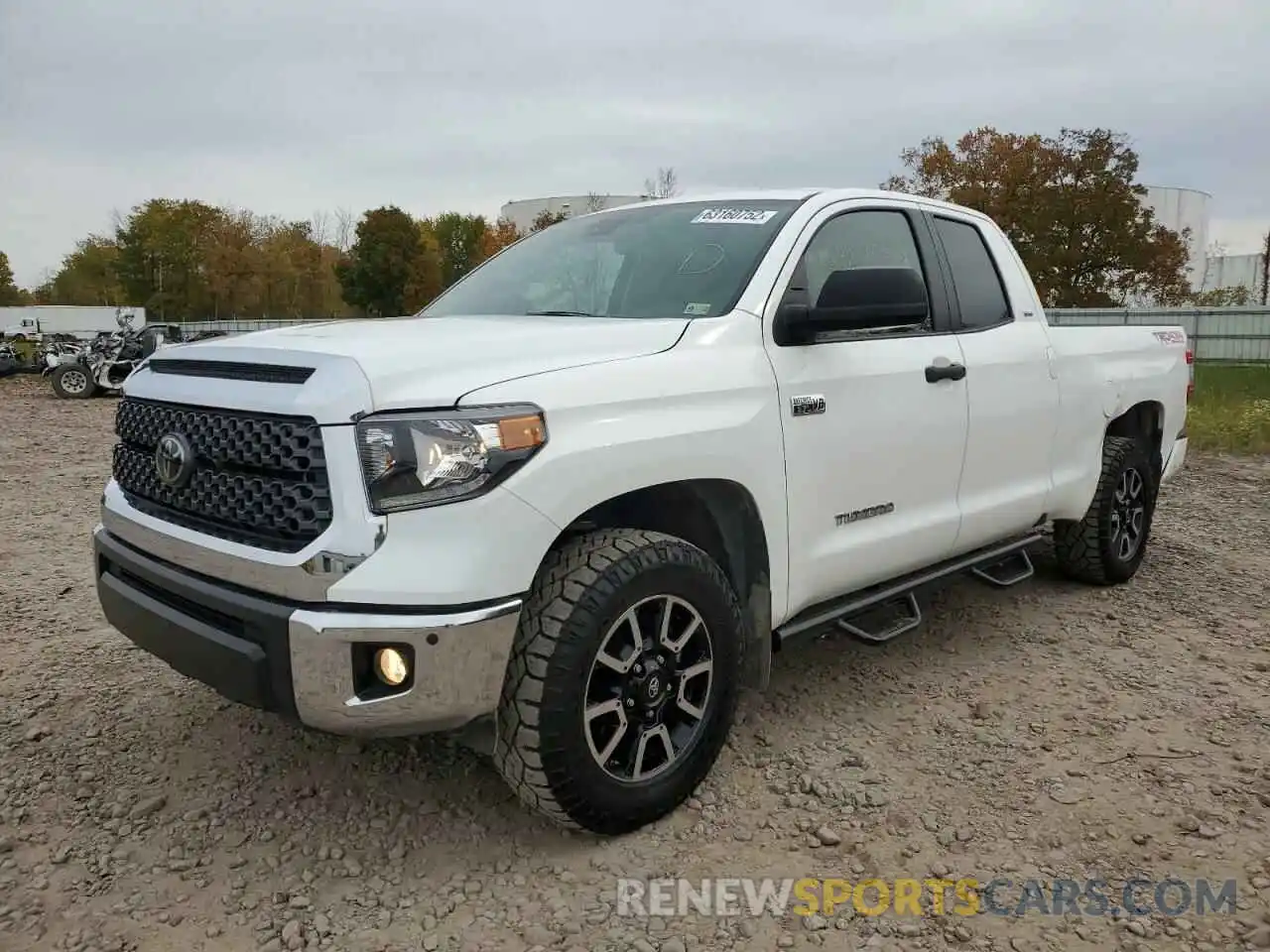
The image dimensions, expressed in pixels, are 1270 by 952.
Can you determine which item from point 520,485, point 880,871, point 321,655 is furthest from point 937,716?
point 321,655

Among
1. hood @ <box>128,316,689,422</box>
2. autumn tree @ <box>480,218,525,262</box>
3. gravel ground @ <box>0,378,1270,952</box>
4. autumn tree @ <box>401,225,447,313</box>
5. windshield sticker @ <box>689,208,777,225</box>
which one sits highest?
autumn tree @ <box>480,218,525,262</box>

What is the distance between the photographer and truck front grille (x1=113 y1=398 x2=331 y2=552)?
2416mm

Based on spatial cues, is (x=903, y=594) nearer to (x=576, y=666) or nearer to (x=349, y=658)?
(x=576, y=666)

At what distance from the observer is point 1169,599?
5125 mm

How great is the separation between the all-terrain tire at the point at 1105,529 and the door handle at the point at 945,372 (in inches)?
58.7

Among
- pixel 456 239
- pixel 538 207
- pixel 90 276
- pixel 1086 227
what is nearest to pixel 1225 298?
pixel 1086 227

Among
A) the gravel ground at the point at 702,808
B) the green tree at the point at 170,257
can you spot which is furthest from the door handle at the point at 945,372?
the green tree at the point at 170,257

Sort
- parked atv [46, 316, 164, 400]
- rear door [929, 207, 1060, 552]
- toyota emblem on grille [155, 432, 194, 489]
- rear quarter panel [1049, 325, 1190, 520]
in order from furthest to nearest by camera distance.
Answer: parked atv [46, 316, 164, 400]
rear quarter panel [1049, 325, 1190, 520]
rear door [929, 207, 1060, 552]
toyota emblem on grille [155, 432, 194, 489]

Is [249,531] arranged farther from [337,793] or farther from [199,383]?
[337,793]

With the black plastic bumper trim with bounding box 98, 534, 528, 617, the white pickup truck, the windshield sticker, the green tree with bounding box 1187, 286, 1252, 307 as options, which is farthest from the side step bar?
the green tree with bounding box 1187, 286, 1252, 307

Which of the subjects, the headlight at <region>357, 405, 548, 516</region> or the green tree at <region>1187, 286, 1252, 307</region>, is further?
the green tree at <region>1187, 286, 1252, 307</region>

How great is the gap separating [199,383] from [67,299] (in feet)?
247

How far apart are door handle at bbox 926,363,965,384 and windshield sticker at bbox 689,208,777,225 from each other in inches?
32.7

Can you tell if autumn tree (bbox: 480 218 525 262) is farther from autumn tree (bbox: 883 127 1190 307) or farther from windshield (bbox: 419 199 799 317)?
windshield (bbox: 419 199 799 317)
